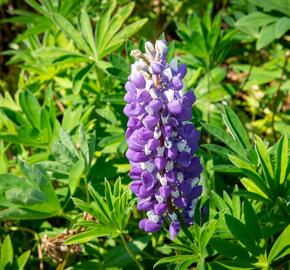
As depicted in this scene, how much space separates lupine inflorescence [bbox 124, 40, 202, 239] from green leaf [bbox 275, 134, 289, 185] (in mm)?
282

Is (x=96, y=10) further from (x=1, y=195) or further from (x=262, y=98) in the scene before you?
(x=1, y=195)

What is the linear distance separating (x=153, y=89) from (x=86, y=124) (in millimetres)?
1108

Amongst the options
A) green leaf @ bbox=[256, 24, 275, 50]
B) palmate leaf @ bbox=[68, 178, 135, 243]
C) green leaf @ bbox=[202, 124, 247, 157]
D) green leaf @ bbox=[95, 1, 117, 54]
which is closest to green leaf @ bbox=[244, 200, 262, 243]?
green leaf @ bbox=[202, 124, 247, 157]

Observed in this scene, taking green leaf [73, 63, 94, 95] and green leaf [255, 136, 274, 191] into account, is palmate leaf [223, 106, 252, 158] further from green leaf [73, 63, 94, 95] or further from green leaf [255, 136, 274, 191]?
green leaf [73, 63, 94, 95]

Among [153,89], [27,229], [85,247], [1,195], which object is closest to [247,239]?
[153,89]

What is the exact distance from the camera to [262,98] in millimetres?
3512

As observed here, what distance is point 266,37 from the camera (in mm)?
2828

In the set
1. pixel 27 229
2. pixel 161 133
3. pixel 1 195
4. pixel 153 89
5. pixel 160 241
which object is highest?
pixel 153 89

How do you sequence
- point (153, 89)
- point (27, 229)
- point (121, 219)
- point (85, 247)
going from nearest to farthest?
point (153, 89) → point (121, 219) → point (85, 247) → point (27, 229)

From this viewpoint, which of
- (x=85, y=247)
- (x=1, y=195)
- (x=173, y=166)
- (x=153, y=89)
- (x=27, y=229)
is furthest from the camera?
(x=27, y=229)

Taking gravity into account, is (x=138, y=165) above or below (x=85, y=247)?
above

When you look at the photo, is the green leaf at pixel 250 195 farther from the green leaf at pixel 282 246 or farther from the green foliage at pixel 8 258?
the green foliage at pixel 8 258

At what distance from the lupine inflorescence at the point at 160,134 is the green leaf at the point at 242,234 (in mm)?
150

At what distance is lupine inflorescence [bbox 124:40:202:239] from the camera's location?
5.67 ft
